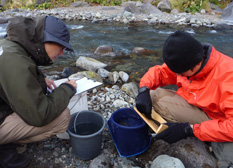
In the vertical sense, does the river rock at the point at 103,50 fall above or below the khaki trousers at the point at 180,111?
below

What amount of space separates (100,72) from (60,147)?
2.52m

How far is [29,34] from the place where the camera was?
175cm

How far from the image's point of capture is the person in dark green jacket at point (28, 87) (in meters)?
1.55

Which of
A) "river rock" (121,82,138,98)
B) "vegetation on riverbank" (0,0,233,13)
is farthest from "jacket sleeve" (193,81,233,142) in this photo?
"vegetation on riverbank" (0,0,233,13)

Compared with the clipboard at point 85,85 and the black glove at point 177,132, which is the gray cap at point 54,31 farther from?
the black glove at point 177,132

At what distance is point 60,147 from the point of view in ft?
7.93

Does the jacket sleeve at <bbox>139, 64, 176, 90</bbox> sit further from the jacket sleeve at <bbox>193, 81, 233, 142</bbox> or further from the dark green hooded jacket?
the dark green hooded jacket

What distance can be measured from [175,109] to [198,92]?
383 millimetres

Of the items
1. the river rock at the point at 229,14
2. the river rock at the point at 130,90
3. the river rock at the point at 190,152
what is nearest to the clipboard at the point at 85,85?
the river rock at the point at 190,152

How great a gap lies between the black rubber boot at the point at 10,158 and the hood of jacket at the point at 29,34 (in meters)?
0.97

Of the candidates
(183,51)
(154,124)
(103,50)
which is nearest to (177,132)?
(154,124)

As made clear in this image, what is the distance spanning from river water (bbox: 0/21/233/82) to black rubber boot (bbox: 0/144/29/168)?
10.1 feet

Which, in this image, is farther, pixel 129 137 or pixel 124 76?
pixel 124 76

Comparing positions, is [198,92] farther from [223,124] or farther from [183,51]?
[183,51]
